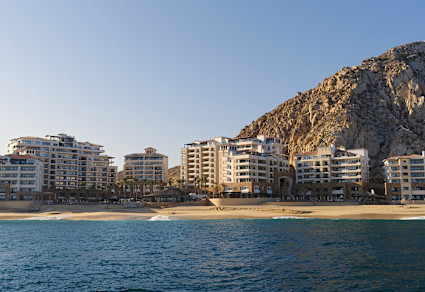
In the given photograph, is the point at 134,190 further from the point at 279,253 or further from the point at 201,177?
the point at 279,253

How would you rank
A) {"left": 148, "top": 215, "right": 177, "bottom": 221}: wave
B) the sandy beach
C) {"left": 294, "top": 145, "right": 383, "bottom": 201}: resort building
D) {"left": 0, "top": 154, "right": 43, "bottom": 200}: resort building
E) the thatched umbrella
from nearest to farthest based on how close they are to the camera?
the sandy beach
{"left": 148, "top": 215, "right": 177, "bottom": 221}: wave
the thatched umbrella
{"left": 0, "top": 154, "right": 43, "bottom": 200}: resort building
{"left": 294, "top": 145, "right": 383, "bottom": 201}: resort building

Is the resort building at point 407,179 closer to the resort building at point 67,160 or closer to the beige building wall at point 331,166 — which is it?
the beige building wall at point 331,166

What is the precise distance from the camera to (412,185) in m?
138

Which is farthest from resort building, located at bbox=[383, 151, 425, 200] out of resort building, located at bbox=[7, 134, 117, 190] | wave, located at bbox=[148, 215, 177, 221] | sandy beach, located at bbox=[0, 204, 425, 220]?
resort building, located at bbox=[7, 134, 117, 190]

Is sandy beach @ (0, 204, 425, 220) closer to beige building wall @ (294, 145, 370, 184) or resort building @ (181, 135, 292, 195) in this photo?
resort building @ (181, 135, 292, 195)

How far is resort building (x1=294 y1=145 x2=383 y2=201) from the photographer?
5694 inches

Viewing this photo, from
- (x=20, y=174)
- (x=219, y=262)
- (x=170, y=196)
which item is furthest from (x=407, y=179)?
(x=20, y=174)

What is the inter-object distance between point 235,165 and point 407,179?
60.7 m

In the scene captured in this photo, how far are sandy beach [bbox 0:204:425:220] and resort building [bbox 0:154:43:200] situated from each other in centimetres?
2038

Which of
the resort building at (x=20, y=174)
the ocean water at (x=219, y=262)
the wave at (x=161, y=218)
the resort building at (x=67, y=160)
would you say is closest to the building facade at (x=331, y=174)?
the wave at (x=161, y=218)

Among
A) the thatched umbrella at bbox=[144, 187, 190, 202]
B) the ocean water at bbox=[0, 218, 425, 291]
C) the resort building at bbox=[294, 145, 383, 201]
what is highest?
the resort building at bbox=[294, 145, 383, 201]

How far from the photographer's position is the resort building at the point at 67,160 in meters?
173

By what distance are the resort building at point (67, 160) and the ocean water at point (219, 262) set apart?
115778 millimetres

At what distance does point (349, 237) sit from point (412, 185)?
9334 centimetres
